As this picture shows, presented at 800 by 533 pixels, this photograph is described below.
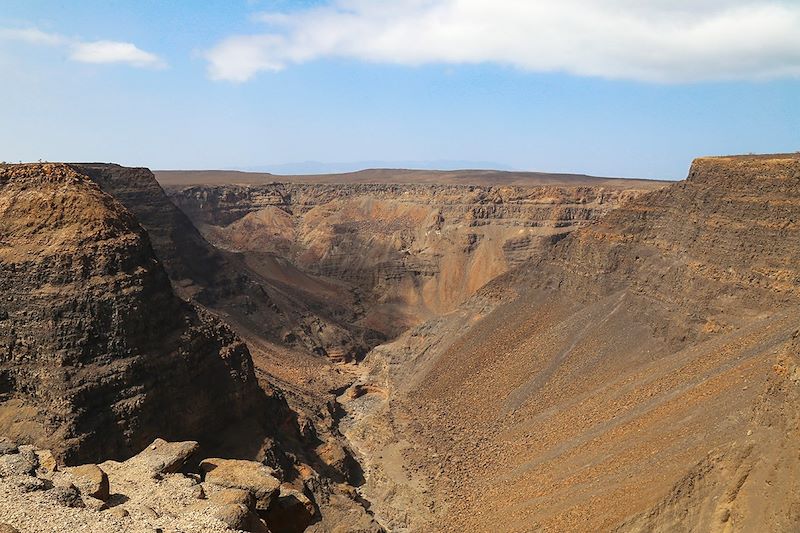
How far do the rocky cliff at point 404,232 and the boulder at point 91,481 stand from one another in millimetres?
52160

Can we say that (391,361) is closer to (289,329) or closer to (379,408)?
(379,408)

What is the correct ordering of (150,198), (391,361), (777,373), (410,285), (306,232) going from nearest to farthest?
1. (777,373)
2. (391,361)
3. (150,198)
4. (410,285)
5. (306,232)

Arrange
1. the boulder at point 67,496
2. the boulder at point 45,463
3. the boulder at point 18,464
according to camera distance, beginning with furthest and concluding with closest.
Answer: the boulder at point 45,463, the boulder at point 18,464, the boulder at point 67,496

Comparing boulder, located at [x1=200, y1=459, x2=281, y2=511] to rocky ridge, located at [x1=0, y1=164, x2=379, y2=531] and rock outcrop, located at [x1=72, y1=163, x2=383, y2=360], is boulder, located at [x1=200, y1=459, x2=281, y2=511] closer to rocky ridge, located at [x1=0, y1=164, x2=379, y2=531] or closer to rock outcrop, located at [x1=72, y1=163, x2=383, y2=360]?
rocky ridge, located at [x1=0, y1=164, x2=379, y2=531]

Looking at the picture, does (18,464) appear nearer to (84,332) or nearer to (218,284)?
(84,332)

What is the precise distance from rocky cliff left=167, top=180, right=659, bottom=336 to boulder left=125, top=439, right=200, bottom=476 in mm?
48498

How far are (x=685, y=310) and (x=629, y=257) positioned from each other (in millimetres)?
6980

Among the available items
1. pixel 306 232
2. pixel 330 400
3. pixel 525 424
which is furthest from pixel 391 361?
pixel 306 232

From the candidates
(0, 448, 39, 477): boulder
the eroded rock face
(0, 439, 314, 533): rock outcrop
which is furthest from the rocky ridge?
(0, 448, 39, 477): boulder

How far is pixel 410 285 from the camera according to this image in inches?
3063

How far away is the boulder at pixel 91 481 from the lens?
47.9 ft

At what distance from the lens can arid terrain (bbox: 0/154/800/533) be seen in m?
18.1

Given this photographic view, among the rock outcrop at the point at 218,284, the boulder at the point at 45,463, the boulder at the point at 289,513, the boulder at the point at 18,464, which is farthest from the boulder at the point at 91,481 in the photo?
the rock outcrop at the point at 218,284

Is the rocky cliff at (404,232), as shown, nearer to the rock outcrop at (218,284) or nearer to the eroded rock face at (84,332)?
the rock outcrop at (218,284)
